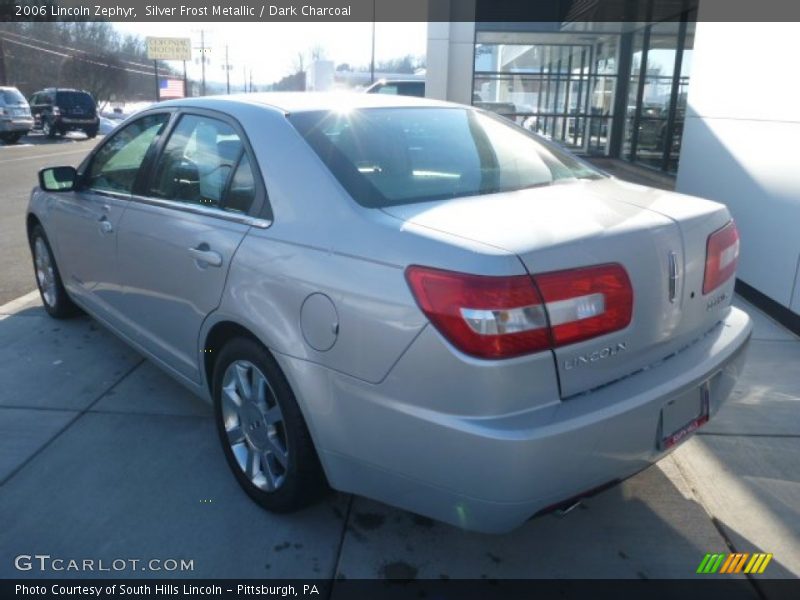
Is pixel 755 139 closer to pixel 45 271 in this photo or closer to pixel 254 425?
pixel 254 425

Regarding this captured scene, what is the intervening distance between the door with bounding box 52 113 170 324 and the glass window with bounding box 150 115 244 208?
25 cm

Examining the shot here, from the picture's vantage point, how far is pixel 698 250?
8.00ft

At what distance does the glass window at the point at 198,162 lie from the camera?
116 inches

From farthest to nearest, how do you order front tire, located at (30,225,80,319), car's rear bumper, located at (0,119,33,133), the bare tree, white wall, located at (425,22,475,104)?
the bare tree < car's rear bumper, located at (0,119,33,133) < white wall, located at (425,22,475,104) < front tire, located at (30,225,80,319)

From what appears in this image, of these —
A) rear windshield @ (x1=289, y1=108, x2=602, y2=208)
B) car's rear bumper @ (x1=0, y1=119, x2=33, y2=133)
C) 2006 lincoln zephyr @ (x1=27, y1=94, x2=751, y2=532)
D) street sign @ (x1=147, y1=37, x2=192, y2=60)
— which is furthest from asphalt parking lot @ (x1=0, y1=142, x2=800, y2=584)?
street sign @ (x1=147, y1=37, x2=192, y2=60)

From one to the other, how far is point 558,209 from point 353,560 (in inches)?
59.2

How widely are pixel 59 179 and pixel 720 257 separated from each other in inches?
148

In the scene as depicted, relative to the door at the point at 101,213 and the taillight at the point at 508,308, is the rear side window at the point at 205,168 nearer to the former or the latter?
the door at the point at 101,213

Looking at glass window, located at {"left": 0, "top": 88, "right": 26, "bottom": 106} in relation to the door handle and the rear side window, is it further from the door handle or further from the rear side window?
the door handle

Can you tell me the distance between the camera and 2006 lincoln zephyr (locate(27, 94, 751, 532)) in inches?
78.4

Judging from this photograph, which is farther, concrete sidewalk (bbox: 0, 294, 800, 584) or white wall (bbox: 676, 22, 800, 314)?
white wall (bbox: 676, 22, 800, 314)

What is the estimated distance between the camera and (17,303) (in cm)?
554

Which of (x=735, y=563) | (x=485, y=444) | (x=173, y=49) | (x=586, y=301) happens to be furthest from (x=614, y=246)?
(x=173, y=49)

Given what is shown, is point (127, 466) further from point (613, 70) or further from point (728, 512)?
point (613, 70)
